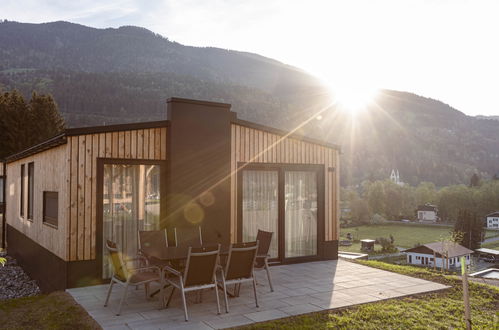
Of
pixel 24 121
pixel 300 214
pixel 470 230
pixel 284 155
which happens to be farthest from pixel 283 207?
pixel 470 230

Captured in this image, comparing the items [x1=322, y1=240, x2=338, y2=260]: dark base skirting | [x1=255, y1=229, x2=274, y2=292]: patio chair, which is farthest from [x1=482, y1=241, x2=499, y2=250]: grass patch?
[x1=255, y1=229, x2=274, y2=292]: patio chair

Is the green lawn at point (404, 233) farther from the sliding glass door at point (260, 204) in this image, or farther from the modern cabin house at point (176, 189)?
the sliding glass door at point (260, 204)

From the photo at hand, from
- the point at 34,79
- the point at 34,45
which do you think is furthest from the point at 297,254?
the point at 34,45

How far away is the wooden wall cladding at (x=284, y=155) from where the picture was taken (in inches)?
330

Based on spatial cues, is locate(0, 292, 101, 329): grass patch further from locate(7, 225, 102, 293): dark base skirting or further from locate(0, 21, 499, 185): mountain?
locate(0, 21, 499, 185): mountain

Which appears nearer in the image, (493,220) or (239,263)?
(239,263)

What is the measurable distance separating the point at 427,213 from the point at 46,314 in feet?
254

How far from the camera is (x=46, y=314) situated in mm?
5410

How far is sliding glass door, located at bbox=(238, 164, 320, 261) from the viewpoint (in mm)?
8570

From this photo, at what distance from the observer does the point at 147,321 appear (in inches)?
196

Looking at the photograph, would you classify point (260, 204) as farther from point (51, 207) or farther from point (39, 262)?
point (39, 262)

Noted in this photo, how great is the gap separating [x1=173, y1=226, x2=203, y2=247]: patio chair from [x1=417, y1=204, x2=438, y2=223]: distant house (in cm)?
7360

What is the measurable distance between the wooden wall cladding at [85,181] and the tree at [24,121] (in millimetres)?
25653

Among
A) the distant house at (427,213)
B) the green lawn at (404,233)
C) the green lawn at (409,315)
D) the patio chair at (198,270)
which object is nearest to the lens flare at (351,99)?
the distant house at (427,213)
